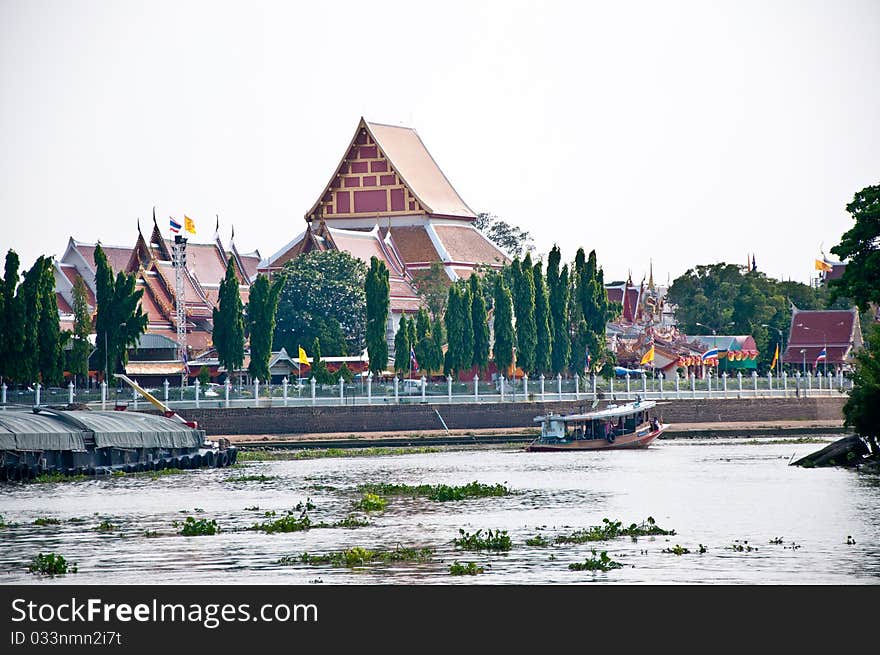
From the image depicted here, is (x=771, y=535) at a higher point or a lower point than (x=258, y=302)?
lower

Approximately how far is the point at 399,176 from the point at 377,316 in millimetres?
40065

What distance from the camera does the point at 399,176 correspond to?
401 feet

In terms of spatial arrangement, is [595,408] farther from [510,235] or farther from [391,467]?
[510,235]

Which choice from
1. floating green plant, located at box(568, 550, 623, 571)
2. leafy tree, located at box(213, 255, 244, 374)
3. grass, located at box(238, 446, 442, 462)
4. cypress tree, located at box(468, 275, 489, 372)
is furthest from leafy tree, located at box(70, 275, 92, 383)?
floating green plant, located at box(568, 550, 623, 571)

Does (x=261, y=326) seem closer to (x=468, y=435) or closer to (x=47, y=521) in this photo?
(x=468, y=435)

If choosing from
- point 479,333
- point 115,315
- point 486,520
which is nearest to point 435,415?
point 479,333

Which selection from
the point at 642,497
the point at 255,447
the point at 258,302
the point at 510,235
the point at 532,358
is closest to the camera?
the point at 642,497

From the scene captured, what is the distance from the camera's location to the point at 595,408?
79875mm

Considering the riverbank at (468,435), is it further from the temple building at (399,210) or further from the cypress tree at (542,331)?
the temple building at (399,210)

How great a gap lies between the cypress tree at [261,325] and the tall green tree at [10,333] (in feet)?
37.8

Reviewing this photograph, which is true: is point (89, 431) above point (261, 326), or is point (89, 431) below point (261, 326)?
below
